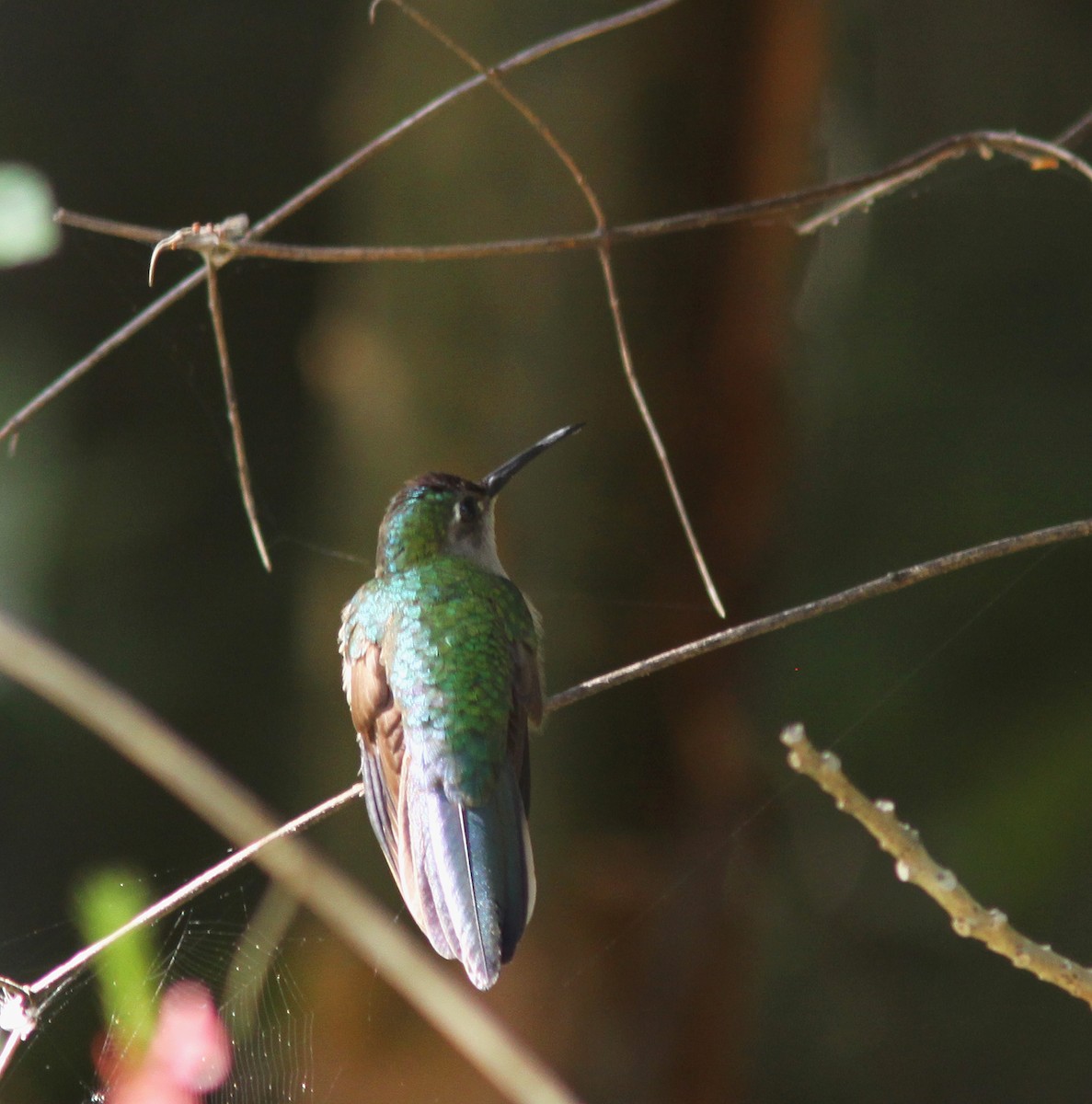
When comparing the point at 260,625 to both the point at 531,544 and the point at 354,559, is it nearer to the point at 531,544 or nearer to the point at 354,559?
the point at 354,559

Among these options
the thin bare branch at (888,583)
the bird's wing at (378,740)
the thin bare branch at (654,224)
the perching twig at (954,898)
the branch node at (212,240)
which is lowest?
the perching twig at (954,898)

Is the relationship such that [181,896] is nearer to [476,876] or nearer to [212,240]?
[476,876]

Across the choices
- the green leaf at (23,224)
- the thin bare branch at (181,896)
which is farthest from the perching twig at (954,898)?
the green leaf at (23,224)

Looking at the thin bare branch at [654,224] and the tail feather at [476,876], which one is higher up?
the thin bare branch at [654,224]

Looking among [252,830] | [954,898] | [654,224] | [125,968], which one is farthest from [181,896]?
[654,224]

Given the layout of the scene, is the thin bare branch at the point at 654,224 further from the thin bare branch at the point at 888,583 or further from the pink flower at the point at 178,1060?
the pink flower at the point at 178,1060

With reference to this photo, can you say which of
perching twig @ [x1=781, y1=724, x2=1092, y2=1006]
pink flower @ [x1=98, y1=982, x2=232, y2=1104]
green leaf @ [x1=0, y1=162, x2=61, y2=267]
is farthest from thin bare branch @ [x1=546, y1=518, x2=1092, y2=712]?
green leaf @ [x1=0, y1=162, x2=61, y2=267]

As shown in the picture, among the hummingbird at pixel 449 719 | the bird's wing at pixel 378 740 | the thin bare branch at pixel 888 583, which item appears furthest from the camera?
the bird's wing at pixel 378 740

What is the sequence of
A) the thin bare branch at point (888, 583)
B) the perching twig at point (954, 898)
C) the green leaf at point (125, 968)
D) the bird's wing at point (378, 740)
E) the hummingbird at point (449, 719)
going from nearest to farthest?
the perching twig at point (954, 898) < the thin bare branch at point (888, 583) < the green leaf at point (125, 968) < the hummingbird at point (449, 719) < the bird's wing at point (378, 740)
